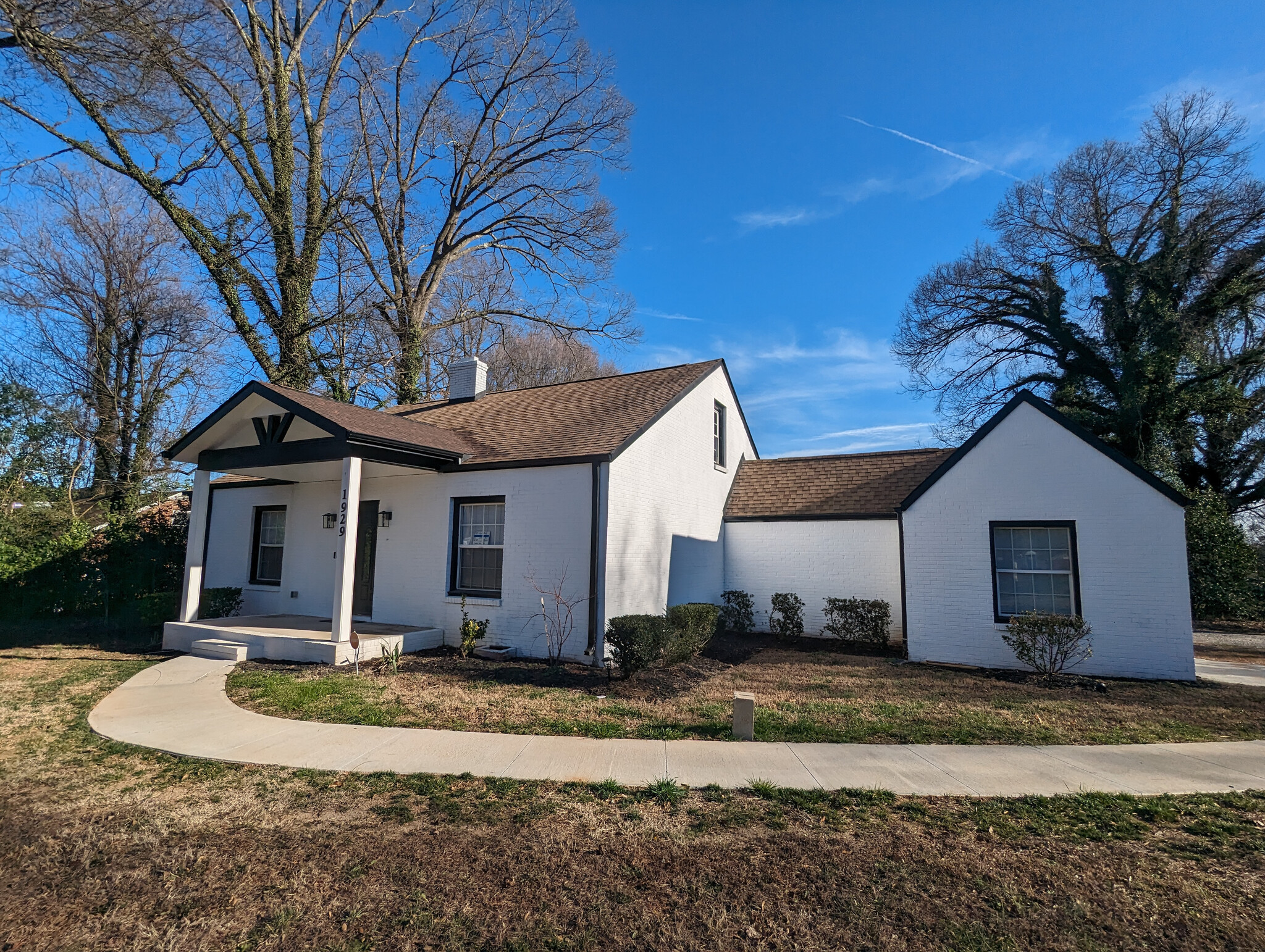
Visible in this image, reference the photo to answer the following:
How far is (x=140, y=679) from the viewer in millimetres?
8672

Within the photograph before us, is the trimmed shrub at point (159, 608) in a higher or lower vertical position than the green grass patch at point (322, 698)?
higher

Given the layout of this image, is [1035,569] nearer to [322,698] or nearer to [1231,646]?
[1231,646]

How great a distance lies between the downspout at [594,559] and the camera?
384 inches

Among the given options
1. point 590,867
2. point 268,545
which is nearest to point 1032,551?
point 590,867

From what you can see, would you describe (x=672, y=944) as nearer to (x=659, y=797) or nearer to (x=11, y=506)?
(x=659, y=797)

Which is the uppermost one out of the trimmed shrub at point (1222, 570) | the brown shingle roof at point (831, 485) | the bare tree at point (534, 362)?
the bare tree at point (534, 362)

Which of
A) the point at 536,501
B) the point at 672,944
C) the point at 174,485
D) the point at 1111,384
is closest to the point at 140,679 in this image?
the point at 536,501

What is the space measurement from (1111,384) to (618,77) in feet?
65.9

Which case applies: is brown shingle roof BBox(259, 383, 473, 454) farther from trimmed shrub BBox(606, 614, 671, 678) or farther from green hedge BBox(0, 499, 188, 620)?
green hedge BBox(0, 499, 188, 620)

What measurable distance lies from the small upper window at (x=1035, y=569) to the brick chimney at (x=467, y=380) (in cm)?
1236

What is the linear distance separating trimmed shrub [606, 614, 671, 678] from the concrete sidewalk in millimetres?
8497

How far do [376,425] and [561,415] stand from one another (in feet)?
12.0

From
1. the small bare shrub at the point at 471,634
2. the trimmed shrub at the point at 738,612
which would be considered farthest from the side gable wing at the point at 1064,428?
the small bare shrub at the point at 471,634

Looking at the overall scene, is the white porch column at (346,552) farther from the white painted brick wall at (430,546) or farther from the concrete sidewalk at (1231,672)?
the concrete sidewalk at (1231,672)
